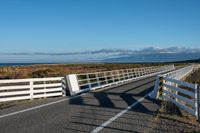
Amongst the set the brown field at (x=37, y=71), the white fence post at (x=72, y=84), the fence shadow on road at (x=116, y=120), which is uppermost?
the white fence post at (x=72, y=84)

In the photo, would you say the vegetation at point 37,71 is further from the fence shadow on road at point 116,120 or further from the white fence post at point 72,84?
the fence shadow on road at point 116,120

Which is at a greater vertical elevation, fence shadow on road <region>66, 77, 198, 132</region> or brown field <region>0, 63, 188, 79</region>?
fence shadow on road <region>66, 77, 198, 132</region>

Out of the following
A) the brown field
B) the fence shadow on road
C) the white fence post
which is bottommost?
the brown field

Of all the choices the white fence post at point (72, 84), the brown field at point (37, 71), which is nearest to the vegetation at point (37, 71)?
the brown field at point (37, 71)

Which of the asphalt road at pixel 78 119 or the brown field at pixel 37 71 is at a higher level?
the asphalt road at pixel 78 119

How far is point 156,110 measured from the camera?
1261 centimetres

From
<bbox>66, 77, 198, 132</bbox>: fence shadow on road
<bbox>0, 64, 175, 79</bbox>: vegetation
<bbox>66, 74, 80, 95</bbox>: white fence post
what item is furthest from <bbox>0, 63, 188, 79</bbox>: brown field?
<bbox>66, 77, 198, 132</bbox>: fence shadow on road

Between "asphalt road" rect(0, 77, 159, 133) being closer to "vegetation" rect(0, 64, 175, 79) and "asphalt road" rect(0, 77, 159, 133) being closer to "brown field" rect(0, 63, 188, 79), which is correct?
"brown field" rect(0, 63, 188, 79)

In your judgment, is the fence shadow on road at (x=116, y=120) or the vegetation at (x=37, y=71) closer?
the fence shadow on road at (x=116, y=120)

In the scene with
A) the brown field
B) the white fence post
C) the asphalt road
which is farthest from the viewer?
the brown field

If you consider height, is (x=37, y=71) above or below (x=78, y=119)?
below

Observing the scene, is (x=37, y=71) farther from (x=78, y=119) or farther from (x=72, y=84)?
(x=78, y=119)

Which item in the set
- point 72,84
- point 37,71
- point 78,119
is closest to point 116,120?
point 78,119

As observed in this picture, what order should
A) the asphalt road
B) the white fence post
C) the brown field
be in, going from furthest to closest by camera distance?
the brown field → the white fence post → the asphalt road
